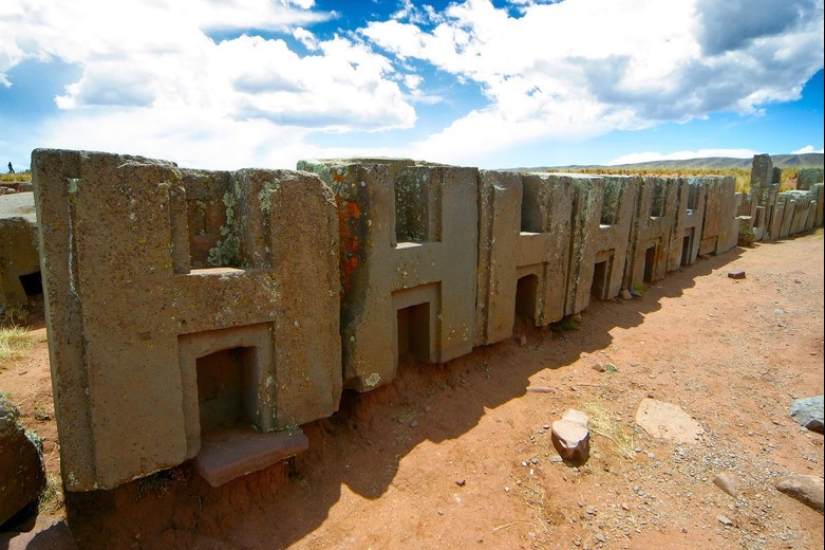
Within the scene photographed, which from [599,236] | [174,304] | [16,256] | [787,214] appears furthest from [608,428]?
[787,214]

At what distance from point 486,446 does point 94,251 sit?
135 inches

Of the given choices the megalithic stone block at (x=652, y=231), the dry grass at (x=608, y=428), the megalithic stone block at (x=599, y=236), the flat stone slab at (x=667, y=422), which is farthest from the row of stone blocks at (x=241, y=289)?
the megalithic stone block at (x=652, y=231)

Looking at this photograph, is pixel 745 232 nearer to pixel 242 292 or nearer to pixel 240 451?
pixel 242 292

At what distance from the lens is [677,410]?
5094 mm

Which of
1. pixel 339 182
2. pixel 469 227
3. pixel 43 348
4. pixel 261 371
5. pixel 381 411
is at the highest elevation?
pixel 339 182

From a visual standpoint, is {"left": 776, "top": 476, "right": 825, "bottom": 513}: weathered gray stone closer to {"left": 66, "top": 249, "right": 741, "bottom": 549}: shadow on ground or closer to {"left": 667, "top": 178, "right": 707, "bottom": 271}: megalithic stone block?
{"left": 66, "top": 249, "right": 741, "bottom": 549}: shadow on ground

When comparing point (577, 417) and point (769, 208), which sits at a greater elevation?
point (769, 208)

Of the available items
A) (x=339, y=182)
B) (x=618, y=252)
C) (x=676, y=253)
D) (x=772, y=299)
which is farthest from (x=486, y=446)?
(x=676, y=253)

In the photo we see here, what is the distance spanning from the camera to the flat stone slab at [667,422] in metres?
4.71

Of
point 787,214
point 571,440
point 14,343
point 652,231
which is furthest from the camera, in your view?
point 787,214

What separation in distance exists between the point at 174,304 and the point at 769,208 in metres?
A: 17.3

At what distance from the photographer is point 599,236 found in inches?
283

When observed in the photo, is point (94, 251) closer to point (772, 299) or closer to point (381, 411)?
point (381, 411)

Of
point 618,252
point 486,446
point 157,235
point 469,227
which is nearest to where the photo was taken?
point 157,235
